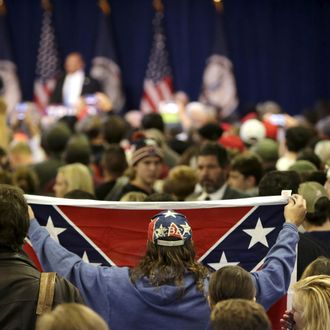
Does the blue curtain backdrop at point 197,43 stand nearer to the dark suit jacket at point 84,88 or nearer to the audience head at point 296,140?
the dark suit jacket at point 84,88

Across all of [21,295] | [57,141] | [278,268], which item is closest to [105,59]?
[57,141]

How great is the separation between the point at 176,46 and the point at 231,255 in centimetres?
1453

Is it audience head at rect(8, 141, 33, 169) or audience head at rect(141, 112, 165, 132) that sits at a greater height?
audience head at rect(141, 112, 165, 132)

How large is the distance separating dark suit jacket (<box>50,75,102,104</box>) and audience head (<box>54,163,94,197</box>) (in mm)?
8728

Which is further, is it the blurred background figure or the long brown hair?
the blurred background figure

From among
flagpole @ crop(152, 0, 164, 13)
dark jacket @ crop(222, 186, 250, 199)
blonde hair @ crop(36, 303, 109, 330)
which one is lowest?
dark jacket @ crop(222, 186, 250, 199)

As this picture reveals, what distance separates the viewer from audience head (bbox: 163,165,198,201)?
8.83 m

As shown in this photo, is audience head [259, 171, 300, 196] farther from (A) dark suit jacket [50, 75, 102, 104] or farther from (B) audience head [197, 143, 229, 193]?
(A) dark suit jacket [50, 75, 102, 104]

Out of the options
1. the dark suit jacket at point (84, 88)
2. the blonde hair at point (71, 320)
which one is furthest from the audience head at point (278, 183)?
the dark suit jacket at point (84, 88)

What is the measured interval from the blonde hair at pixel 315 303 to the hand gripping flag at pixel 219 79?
15007 millimetres

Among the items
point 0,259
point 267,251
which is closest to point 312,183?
Answer: point 267,251

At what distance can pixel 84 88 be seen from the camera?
1780 cm

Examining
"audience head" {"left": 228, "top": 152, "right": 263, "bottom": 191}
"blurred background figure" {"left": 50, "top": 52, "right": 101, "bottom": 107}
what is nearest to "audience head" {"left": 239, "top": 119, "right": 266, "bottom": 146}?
"audience head" {"left": 228, "top": 152, "right": 263, "bottom": 191}

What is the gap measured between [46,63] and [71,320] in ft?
54.8
